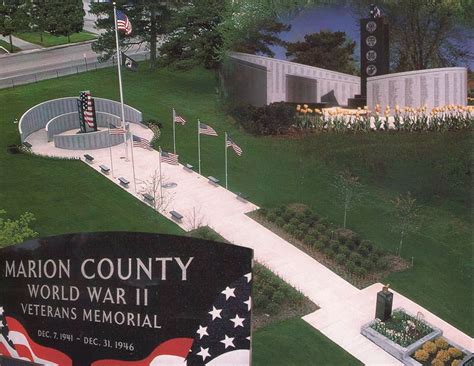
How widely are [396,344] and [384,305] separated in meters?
1.22

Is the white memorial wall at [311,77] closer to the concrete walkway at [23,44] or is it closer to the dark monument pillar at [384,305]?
the dark monument pillar at [384,305]

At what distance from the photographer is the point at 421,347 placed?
16.6 meters

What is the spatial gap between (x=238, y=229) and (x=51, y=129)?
15.4 m

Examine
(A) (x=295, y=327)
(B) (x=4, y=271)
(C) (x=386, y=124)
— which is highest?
(B) (x=4, y=271)

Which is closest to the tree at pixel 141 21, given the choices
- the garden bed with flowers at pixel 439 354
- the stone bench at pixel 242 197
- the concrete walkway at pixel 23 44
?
the concrete walkway at pixel 23 44

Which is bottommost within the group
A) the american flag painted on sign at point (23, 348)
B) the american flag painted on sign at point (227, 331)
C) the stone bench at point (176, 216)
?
the stone bench at point (176, 216)

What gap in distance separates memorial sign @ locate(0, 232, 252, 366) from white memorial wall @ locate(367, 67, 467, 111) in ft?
65.7

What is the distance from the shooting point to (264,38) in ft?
105

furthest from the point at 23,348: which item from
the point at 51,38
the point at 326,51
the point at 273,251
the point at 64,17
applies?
the point at 51,38

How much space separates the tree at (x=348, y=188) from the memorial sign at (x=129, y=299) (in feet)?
42.5

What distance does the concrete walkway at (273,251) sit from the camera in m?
17.5

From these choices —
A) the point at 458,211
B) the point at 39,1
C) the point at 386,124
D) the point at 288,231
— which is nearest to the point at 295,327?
the point at 288,231

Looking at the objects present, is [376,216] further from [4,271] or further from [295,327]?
[4,271]

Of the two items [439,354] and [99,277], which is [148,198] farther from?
[99,277]
